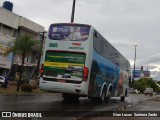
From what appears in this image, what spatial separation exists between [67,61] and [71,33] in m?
1.51

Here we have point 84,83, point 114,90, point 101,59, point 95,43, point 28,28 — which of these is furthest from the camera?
point 28,28

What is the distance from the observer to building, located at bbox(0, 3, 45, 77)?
55.2 meters

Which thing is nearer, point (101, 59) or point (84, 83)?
point (84, 83)

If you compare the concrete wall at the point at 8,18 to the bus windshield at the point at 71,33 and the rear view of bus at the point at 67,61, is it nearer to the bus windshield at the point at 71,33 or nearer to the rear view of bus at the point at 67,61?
the bus windshield at the point at 71,33

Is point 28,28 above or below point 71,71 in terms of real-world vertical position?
above

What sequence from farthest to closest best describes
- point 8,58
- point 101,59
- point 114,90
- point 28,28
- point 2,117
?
point 28,28 → point 8,58 → point 114,90 → point 101,59 → point 2,117

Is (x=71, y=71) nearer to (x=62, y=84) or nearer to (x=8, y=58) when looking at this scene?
(x=62, y=84)

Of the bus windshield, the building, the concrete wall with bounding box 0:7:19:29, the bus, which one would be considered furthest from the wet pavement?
the concrete wall with bounding box 0:7:19:29

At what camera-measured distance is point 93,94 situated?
18953 mm

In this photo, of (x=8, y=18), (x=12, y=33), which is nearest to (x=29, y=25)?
(x=12, y=33)

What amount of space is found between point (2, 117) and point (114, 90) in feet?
51.9

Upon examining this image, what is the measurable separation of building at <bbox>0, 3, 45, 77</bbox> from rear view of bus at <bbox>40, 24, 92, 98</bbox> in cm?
3763

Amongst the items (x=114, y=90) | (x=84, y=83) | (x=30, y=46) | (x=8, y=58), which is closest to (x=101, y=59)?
(x=84, y=83)

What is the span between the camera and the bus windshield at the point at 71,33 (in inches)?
691
